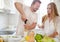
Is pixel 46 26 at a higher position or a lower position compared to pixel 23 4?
lower

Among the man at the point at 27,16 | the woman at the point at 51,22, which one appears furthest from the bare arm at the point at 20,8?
the woman at the point at 51,22

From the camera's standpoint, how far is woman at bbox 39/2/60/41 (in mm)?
1455

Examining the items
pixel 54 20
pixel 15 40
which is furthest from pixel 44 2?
pixel 15 40

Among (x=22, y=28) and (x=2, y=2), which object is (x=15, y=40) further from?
(x=2, y=2)

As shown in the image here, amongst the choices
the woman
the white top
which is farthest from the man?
the woman

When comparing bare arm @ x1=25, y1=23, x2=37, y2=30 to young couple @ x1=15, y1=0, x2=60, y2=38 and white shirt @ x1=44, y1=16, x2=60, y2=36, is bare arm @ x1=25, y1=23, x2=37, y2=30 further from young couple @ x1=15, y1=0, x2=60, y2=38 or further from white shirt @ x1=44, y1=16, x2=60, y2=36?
white shirt @ x1=44, y1=16, x2=60, y2=36

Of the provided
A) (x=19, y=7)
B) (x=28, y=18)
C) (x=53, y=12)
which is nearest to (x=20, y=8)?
(x=19, y=7)

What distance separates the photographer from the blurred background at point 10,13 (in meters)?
1.42

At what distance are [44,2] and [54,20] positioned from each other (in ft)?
0.70

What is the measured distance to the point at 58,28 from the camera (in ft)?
4.79

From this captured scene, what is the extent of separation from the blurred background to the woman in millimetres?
43

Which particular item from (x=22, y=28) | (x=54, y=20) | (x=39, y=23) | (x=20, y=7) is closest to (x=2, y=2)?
(x=20, y=7)

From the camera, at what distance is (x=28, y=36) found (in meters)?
1.45

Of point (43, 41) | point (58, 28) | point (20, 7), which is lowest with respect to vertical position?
point (43, 41)
